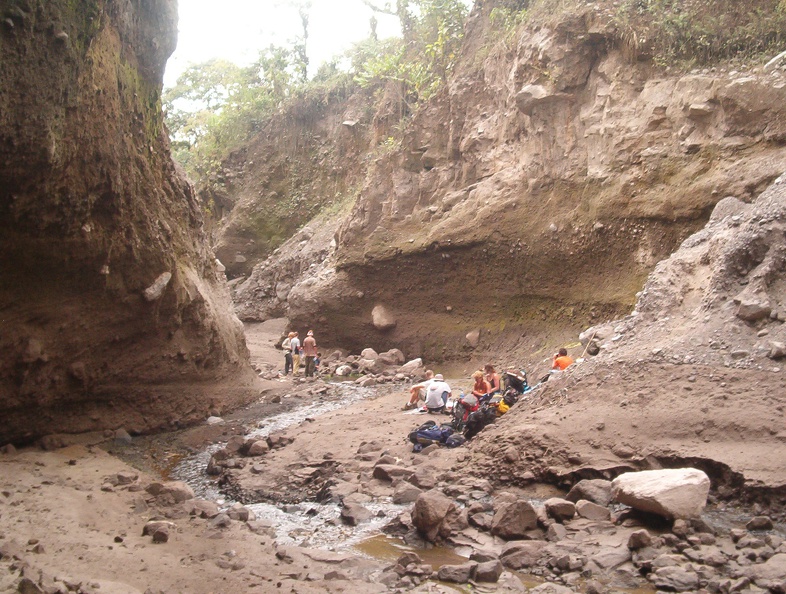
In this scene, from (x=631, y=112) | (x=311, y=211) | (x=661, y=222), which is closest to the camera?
(x=661, y=222)

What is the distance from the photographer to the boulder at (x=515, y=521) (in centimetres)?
676

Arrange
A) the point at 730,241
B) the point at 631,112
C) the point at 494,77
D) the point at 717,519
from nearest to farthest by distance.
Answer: the point at 717,519, the point at 730,241, the point at 631,112, the point at 494,77

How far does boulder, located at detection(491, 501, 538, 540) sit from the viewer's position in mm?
6762

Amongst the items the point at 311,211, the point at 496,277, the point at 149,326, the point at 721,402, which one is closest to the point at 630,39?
the point at 496,277

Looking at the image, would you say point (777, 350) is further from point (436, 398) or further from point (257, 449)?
point (257, 449)

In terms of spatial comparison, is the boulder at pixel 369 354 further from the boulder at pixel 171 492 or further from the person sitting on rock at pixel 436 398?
the boulder at pixel 171 492

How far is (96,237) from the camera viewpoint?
9648 millimetres

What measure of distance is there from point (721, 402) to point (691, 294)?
2596mm

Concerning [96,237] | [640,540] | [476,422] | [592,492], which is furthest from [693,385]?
[96,237]

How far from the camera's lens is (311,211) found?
1280 inches

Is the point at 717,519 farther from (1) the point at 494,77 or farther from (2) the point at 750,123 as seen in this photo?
(1) the point at 494,77

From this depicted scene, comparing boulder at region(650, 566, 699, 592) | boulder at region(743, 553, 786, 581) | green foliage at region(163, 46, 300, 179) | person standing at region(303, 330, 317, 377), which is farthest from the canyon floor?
green foliage at region(163, 46, 300, 179)

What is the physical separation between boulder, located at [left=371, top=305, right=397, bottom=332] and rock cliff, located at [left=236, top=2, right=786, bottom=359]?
64mm

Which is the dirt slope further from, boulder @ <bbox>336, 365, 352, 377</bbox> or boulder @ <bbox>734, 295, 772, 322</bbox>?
boulder @ <bbox>336, 365, 352, 377</bbox>
